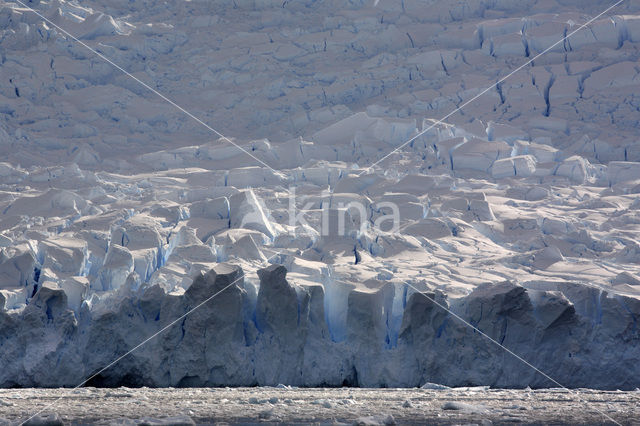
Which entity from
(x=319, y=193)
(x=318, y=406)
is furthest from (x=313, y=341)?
(x=319, y=193)

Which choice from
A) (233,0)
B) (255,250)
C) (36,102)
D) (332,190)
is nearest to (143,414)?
(255,250)

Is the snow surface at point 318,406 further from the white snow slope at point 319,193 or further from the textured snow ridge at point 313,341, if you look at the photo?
the white snow slope at point 319,193

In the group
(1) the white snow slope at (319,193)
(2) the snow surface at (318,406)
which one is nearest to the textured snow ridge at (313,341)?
(1) the white snow slope at (319,193)

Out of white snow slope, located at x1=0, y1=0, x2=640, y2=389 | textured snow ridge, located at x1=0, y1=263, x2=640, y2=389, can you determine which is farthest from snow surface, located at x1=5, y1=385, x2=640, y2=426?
white snow slope, located at x1=0, y1=0, x2=640, y2=389

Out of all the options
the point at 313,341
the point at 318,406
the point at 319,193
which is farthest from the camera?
the point at 319,193

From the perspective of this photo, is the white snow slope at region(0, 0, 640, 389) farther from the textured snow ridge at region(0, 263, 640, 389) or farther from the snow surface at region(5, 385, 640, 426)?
the snow surface at region(5, 385, 640, 426)

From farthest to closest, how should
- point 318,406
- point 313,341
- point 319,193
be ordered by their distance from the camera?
point 319,193 < point 313,341 < point 318,406

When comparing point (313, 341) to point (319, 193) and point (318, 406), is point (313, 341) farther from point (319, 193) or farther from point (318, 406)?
point (319, 193)

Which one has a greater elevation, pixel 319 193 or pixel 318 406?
pixel 319 193
